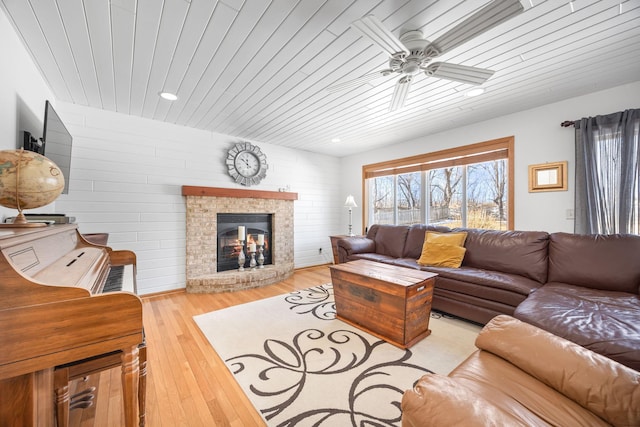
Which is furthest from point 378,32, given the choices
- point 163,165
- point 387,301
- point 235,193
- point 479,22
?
point 163,165

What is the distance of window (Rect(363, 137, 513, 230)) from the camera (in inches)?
133

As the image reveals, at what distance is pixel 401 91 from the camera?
2059mm

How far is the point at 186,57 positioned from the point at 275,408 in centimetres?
257

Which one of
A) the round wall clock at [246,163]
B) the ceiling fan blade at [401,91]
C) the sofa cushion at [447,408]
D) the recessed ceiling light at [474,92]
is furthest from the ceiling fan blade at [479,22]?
the round wall clock at [246,163]

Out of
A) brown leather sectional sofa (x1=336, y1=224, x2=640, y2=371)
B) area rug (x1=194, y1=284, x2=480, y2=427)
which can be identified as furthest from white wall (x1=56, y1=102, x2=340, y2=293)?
brown leather sectional sofa (x1=336, y1=224, x2=640, y2=371)

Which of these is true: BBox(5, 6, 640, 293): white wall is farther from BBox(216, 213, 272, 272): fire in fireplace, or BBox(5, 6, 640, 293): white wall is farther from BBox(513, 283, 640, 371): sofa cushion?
BBox(513, 283, 640, 371): sofa cushion

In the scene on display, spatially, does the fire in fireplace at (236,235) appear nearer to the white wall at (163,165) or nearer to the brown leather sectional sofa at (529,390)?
the white wall at (163,165)

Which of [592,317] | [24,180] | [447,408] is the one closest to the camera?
[447,408]

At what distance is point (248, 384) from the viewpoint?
1602 millimetres

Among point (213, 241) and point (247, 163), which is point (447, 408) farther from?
point (247, 163)

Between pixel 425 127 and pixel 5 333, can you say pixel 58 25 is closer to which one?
pixel 5 333

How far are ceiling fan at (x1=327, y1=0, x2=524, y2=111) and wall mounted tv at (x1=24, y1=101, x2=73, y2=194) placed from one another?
206 centimetres

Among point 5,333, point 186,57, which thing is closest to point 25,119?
point 186,57

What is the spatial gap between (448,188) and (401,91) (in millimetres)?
2434
